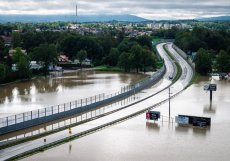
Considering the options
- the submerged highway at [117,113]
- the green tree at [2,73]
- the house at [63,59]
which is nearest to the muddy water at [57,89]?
the green tree at [2,73]

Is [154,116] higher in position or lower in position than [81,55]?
lower

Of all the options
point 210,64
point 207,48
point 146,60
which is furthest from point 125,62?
point 207,48

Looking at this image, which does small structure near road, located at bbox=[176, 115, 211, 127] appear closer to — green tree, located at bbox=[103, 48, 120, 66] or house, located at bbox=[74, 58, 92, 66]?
green tree, located at bbox=[103, 48, 120, 66]

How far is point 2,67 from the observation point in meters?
38.3

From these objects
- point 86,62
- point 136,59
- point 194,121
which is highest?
point 136,59

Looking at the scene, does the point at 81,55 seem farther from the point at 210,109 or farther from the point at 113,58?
the point at 210,109

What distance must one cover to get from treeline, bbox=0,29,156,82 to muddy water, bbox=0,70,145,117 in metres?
2.25

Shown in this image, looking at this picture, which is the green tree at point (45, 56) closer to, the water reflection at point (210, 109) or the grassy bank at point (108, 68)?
the grassy bank at point (108, 68)

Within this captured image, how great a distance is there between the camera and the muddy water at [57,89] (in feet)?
92.3

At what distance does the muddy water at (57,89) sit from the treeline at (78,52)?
2254mm

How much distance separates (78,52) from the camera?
56.3m

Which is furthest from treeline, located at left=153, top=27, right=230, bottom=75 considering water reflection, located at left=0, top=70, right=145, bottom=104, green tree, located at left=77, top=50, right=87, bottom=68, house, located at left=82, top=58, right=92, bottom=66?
green tree, located at left=77, top=50, right=87, bottom=68

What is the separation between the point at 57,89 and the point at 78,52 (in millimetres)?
21116

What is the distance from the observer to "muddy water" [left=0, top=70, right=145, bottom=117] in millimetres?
28141
